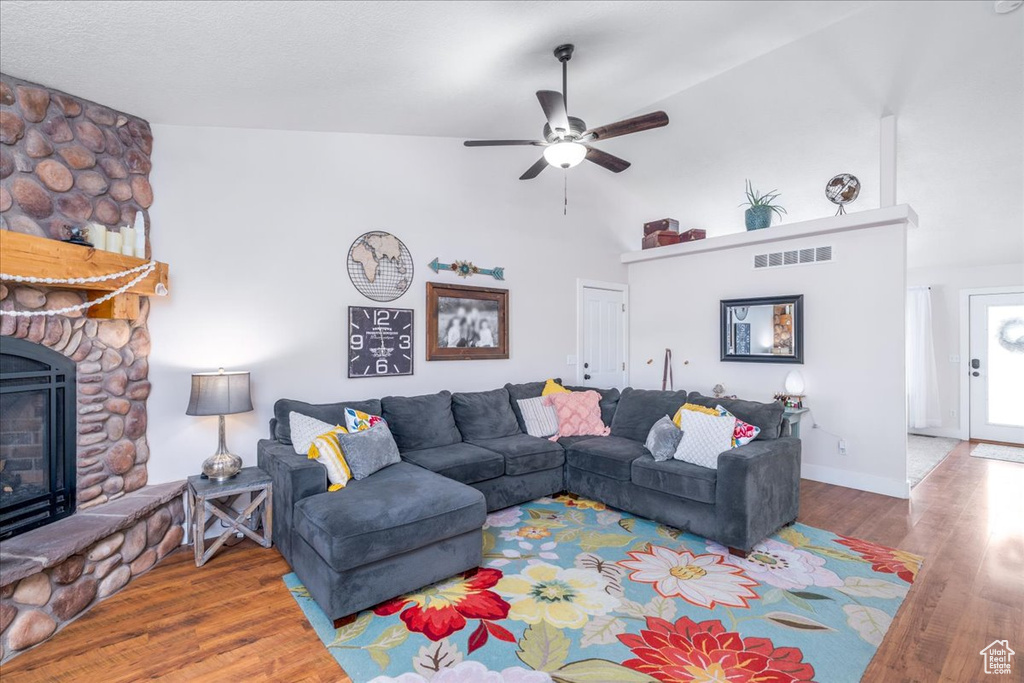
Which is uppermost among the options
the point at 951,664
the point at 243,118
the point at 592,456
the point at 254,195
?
the point at 243,118

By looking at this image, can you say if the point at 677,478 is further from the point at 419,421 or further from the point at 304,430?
the point at 304,430

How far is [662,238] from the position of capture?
5.66 metres

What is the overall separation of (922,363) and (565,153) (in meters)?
6.68

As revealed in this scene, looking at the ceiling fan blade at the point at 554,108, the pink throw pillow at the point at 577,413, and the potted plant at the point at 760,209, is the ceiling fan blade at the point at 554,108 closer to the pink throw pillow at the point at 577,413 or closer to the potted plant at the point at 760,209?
the pink throw pillow at the point at 577,413

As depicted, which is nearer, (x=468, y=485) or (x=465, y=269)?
(x=468, y=485)

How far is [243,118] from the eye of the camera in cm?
312

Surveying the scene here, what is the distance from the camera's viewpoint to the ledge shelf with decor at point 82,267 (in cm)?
212

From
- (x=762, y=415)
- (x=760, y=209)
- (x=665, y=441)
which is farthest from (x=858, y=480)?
(x=760, y=209)

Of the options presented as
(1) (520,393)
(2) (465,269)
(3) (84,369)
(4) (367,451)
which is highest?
(2) (465,269)

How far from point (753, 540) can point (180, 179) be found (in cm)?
435

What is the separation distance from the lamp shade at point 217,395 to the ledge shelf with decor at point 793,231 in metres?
4.59

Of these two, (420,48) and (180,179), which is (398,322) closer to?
(180,179)

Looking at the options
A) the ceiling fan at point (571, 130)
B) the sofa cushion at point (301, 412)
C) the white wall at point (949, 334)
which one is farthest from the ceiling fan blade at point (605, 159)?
the white wall at point (949, 334)

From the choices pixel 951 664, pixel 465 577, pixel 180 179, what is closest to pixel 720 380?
pixel 951 664
